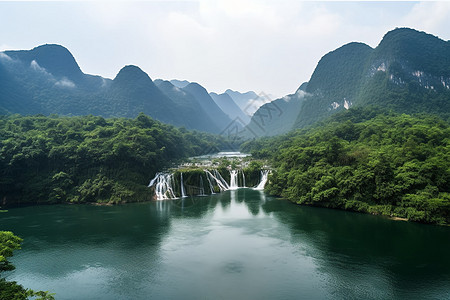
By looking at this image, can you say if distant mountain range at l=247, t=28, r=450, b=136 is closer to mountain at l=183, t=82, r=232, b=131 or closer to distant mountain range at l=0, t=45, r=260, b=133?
distant mountain range at l=0, t=45, r=260, b=133

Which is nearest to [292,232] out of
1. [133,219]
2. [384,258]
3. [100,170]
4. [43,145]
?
[384,258]

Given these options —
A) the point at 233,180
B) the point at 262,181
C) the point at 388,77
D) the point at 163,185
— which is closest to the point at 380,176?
the point at 262,181

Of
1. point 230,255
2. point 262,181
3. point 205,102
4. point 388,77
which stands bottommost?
point 230,255

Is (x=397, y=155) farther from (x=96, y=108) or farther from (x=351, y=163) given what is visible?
(x=96, y=108)

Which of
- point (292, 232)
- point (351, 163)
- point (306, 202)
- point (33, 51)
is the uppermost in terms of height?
point (33, 51)

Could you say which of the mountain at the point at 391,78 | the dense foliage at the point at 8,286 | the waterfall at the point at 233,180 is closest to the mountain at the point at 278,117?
the mountain at the point at 391,78

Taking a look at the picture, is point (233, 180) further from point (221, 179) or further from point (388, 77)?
point (388, 77)
